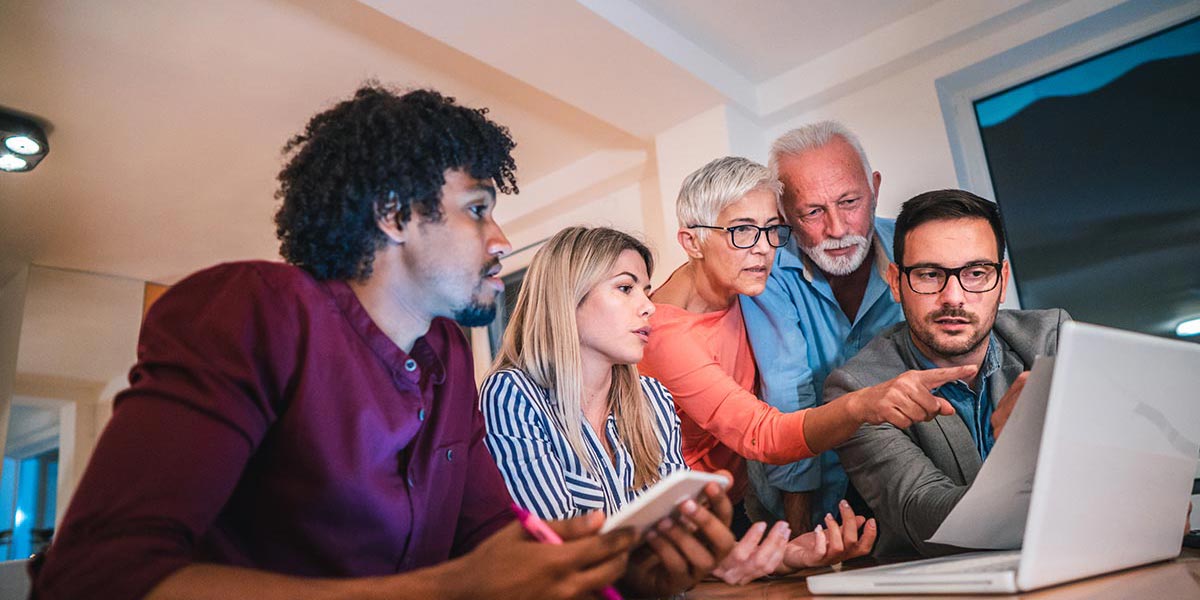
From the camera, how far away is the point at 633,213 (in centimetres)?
394

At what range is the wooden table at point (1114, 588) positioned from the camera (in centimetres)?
77

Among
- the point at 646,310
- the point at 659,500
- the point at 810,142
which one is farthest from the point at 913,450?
the point at 810,142

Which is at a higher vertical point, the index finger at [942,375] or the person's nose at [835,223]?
the person's nose at [835,223]

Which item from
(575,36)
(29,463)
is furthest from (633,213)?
(29,463)

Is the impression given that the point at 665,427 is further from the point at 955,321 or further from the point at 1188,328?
the point at 1188,328

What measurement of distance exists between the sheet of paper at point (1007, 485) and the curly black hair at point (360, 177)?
0.78m

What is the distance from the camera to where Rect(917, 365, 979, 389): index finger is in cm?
124

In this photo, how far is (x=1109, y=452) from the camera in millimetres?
854

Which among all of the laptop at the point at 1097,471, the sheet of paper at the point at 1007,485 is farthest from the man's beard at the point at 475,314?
the sheet of paper at the point at 1007,485

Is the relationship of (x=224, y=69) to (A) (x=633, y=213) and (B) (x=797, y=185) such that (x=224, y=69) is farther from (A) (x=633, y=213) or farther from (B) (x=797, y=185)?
(B) (x=797, y=185)

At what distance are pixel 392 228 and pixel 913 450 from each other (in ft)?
3.54

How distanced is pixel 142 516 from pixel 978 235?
1697mm

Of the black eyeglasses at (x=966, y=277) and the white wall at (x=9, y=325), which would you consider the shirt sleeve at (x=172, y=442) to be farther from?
the white wall at (x=9, y=325)

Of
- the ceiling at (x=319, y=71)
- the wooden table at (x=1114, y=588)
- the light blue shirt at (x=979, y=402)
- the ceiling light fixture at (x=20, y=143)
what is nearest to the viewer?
the wooden table at (x=1114, y=588)
